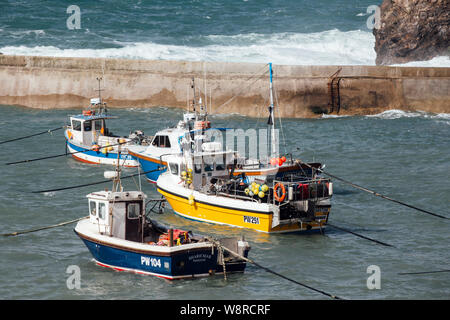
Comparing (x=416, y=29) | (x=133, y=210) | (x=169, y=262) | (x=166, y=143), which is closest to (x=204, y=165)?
(x=166, y=143)

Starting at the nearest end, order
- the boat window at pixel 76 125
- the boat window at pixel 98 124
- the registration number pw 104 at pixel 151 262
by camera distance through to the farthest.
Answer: the registration number pw 104 at pixel 151 262 → the boat window at pixel 76 125 → the boat window at pixel 98 124

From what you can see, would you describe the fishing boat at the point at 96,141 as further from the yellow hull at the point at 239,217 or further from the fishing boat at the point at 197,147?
the yellow hull at the point at 239,217

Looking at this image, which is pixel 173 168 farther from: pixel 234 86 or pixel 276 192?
pixel 234 86

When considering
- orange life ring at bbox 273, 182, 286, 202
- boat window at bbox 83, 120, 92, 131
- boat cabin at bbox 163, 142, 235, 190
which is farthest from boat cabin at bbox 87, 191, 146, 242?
boat window at bbox 83, 120, 92, 131

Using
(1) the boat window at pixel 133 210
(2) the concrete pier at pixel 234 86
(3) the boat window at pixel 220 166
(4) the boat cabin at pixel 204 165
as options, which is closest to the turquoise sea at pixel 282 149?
(2) the concrete pier at pixel 234 86

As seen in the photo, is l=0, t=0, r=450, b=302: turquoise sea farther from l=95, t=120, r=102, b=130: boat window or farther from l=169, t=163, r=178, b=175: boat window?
l=95, t=120, r=102, b=130: boat window

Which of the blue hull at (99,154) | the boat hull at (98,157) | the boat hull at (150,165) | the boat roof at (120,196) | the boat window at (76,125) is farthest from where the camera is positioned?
the boat window at (76,125)

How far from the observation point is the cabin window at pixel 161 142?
33406 mm

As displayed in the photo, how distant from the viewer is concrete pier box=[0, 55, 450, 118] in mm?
43500

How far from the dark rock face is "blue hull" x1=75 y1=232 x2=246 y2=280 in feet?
104

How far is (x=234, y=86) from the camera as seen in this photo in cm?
4444

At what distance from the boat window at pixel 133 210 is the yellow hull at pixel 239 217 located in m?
4.58

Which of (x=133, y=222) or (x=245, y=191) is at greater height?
(x=245, y=191)

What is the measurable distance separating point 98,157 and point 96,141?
133cm
